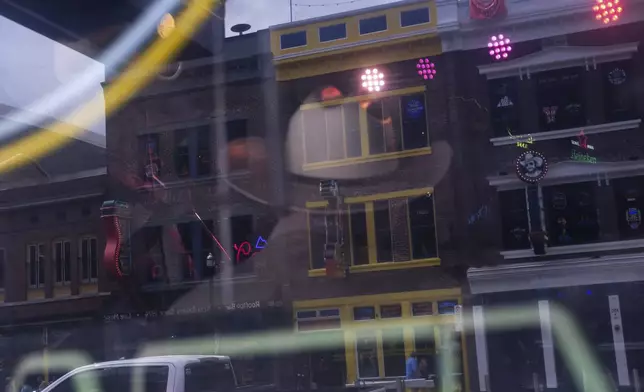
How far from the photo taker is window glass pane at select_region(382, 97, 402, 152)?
1684 cm

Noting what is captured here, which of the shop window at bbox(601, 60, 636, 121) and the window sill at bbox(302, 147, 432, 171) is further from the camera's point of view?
the window sill at bbox(302, 147, 432, 171)

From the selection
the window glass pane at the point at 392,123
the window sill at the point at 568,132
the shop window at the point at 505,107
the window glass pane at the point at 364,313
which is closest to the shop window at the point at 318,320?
the window glass pane at the point at 364,313

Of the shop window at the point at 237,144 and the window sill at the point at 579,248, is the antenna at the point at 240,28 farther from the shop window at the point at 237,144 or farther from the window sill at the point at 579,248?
the window sill at the point at 579,248

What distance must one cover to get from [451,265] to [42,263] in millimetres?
10288

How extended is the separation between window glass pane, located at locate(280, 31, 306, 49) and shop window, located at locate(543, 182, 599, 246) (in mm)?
6704

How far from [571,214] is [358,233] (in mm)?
4696

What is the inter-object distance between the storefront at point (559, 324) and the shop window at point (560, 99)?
→ 299 centimetres

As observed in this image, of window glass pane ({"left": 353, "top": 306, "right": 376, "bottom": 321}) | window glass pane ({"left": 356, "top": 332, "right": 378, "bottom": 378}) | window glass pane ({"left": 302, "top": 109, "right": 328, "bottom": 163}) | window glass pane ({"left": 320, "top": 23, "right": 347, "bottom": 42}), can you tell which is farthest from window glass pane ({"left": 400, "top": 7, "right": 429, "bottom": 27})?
window glass pane ({"left": 356, "top": 332, "right": 378, "bottom": 378})

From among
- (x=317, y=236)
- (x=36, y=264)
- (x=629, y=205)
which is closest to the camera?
(x=629, y=205)

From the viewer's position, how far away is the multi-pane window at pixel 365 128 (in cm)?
1678

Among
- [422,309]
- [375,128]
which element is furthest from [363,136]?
[422,309]

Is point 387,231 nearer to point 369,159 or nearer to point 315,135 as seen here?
point 369,159

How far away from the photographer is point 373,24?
55.9 ft

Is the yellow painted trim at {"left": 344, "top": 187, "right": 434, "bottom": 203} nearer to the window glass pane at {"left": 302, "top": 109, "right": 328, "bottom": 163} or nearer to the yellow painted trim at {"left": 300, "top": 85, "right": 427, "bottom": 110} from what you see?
the window glass pane at {"left": 302, "top": 109, "right": 328, "bottom": 163}
